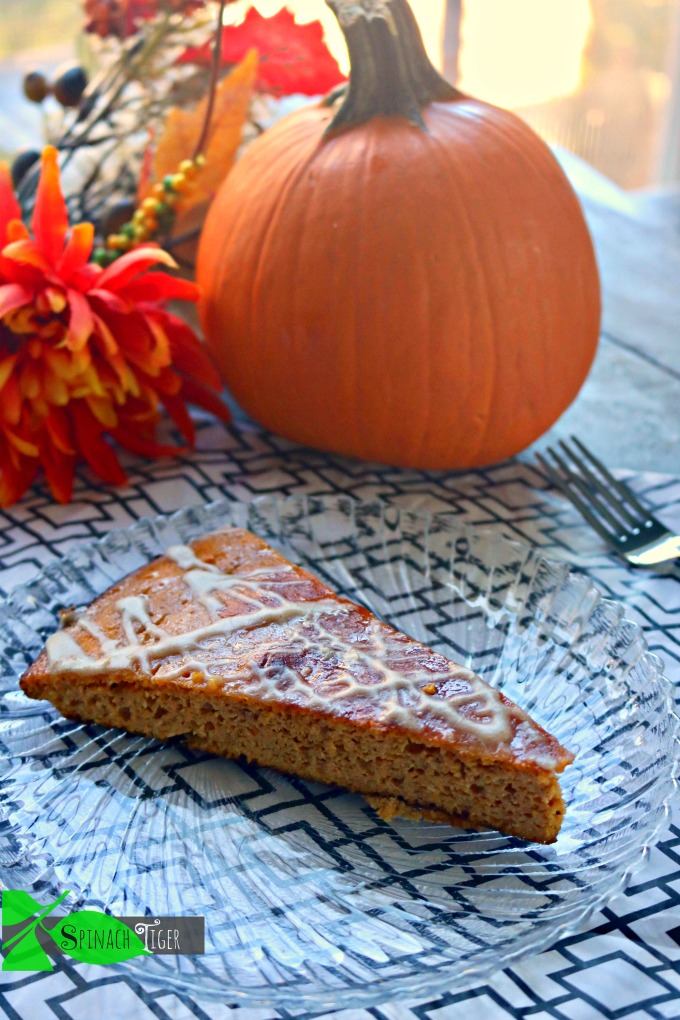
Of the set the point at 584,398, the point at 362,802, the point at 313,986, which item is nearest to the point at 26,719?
the point at 362,802

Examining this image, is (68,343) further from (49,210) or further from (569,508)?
(569,508)

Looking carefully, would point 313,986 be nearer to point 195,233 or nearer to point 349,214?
point 349,214

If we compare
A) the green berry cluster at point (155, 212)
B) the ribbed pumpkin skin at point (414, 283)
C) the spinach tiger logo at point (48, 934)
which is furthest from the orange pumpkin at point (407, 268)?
the spinach tiger logo at point (48, 934)

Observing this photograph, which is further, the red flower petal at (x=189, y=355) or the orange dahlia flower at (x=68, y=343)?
the red flower petal at (x=189, y=355)

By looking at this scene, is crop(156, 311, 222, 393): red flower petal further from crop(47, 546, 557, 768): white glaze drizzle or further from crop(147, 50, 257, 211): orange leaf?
crop(47, 546, 557, 768): white glaze drizzle

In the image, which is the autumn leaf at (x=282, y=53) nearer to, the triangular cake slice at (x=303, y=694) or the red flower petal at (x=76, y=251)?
the red flower petal at (x=76, y=251)

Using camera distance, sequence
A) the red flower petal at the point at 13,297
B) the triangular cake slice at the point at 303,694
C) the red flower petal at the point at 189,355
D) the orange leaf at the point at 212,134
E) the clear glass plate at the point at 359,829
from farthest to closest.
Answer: the orange leaf at the point at 212,134, the red flower petal at the point at 189,355, the red flower petal at the point at 13,297, the triangular cake slice at the point at 303,694, the clear glass plate at the point at 359,829
